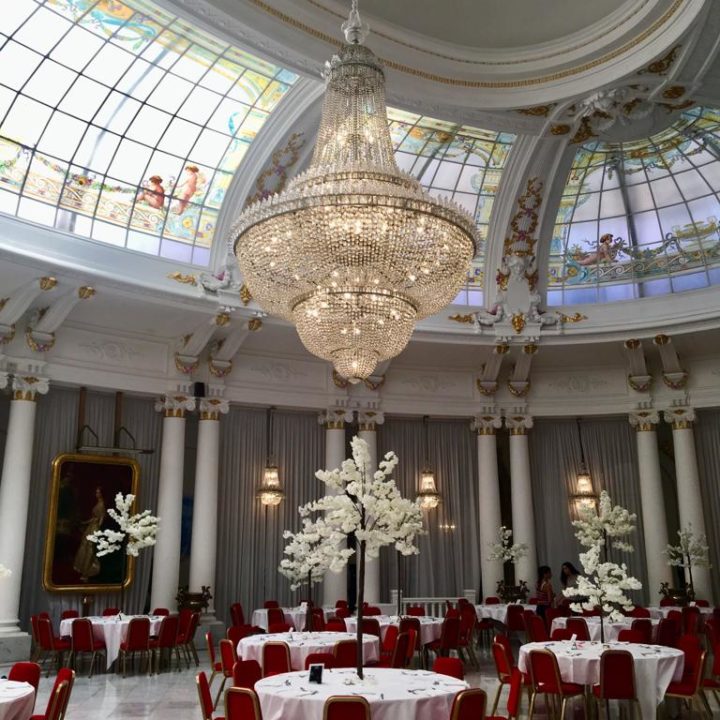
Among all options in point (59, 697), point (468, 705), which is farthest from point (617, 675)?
point (59, 697)

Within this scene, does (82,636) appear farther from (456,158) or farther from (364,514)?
(456,158)

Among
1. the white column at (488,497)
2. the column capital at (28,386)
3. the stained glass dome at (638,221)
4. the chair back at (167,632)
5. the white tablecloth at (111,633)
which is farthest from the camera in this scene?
the white column at (488,497)

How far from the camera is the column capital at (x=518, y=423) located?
16.4m

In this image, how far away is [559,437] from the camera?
1750 cm

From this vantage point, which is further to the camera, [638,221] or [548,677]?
[638,221]

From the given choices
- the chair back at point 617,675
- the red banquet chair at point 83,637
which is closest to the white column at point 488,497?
the red banquet chair at point 83,637

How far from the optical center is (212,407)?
14.7 metres

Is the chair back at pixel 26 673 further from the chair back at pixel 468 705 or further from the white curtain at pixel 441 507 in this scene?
the white curtain at pixel 441 507

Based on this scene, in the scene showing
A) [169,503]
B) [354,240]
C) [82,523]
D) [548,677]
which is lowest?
[548,677]

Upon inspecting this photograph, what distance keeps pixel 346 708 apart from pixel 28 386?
31.3ft

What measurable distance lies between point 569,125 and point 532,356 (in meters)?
5.51

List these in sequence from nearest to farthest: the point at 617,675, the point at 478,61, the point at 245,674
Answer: the point at 245,674
the point at 617,675
the point at 478,61

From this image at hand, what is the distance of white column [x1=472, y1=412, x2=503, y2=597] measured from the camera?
15719mm

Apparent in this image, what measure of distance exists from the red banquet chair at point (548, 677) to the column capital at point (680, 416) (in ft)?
30.4
